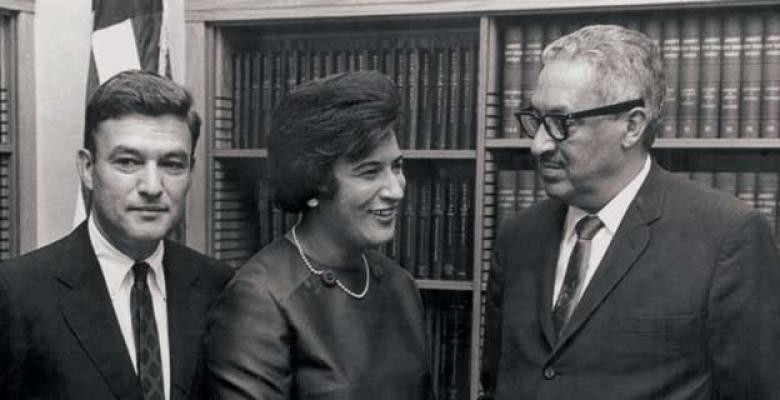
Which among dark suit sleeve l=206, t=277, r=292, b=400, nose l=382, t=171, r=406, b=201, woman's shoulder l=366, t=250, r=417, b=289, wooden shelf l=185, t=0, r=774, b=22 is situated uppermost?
wooden shelf l=185, t=0, r=774, b=22

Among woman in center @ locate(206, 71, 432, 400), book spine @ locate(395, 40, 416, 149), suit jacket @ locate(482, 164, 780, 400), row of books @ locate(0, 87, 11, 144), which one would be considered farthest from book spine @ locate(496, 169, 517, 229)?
row of books @ locate(0, 87, 11, 144)

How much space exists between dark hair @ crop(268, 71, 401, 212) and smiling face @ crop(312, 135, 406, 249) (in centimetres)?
2

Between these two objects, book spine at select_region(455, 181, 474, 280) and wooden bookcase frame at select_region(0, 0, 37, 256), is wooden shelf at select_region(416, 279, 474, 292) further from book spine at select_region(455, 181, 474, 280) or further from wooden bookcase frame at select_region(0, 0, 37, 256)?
wooden bookcase frame at select_region(0, 0, 37, 256)

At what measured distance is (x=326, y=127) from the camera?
67.2 inches

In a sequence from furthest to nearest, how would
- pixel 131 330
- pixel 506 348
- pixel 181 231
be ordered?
pixel 181 231
pixel 506 348
pixel 131 330

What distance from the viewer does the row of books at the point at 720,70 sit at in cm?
276

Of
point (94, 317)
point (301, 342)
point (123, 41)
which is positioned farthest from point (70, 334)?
point (123, 41)

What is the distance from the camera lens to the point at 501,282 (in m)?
2.12

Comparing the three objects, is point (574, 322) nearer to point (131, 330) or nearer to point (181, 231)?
point (131, 330)

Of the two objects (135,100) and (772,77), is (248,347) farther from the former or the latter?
→ (772,77)

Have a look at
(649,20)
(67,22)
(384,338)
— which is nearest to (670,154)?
(649,20)

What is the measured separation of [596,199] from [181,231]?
62.3 inches

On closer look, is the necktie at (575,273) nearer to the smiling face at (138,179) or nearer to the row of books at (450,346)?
the smiling face at (138,179)

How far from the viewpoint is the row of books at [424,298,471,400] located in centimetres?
314
